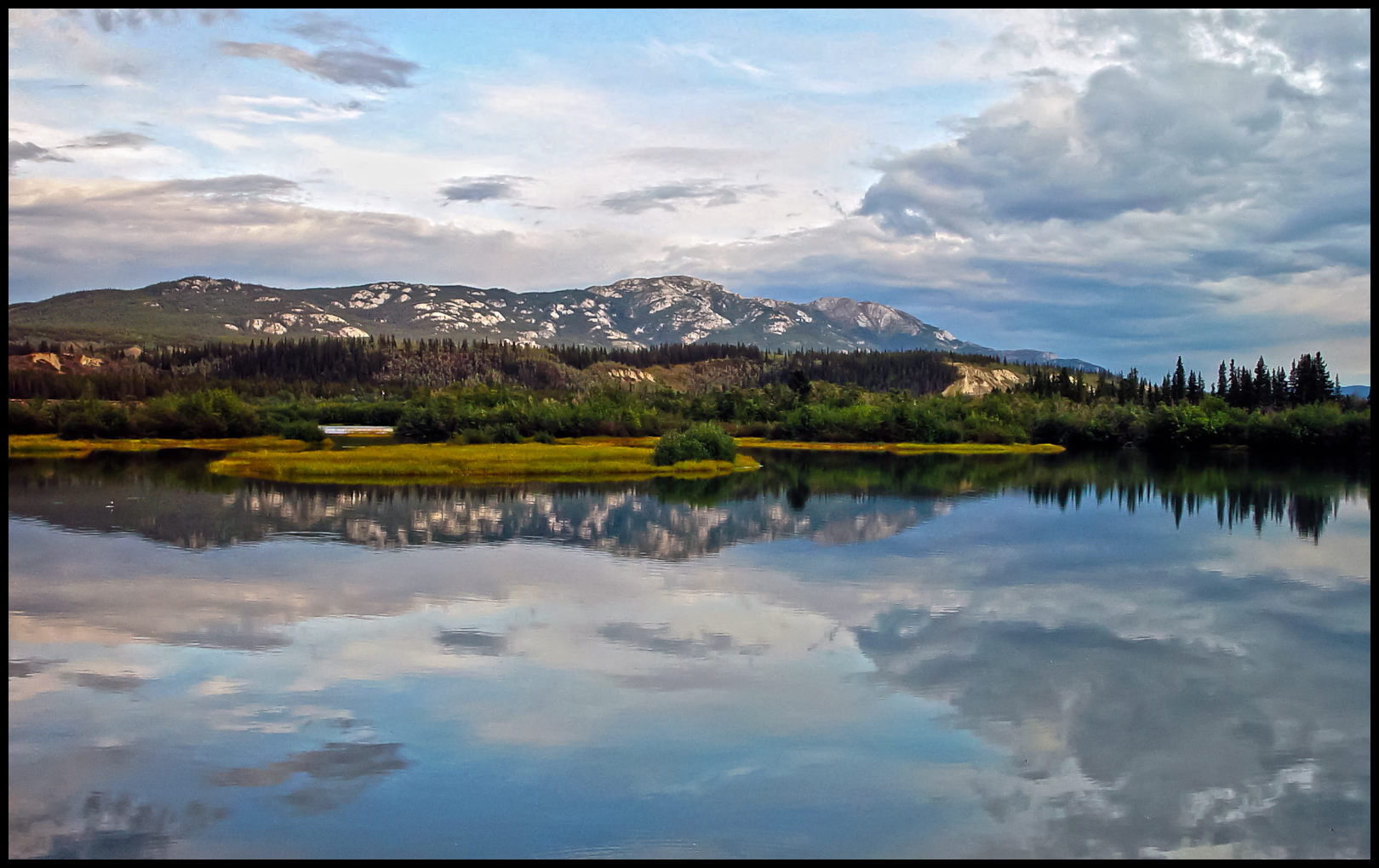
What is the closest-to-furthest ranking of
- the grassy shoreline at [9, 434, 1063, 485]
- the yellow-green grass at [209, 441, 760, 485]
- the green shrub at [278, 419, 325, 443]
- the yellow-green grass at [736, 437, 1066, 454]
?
the yellow-green grass at [209, 441, 760, 485], the grassy shoreline at [9, 434, 1063, 485], the green shrub at [278, 419, 325, 443], the yellow-green grass at [736, 437, 1066, 454]

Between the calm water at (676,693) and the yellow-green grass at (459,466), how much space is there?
1608 cm

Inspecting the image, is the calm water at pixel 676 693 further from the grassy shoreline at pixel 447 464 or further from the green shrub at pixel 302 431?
the green shrub at pixel 302 431

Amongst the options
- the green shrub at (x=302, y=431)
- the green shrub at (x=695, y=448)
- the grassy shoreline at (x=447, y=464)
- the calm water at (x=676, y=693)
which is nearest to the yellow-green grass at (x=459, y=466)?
the grassy shoreline at (x=447, y=464)

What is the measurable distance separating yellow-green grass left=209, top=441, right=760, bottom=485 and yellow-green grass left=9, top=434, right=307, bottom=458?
12.5 metres

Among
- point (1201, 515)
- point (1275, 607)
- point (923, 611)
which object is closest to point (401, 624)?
point (923, 611)

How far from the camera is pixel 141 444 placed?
2928 inches

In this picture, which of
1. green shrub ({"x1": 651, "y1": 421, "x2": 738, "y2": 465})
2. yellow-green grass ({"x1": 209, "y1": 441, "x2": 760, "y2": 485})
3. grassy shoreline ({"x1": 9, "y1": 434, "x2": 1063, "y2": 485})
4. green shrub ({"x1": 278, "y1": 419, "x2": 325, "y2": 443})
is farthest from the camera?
green shrub ({"x1": 278, "y1": 419, "x2": 325, "y2": 443})

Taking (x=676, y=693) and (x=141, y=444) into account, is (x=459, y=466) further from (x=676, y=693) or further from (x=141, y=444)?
(x=676, y=693)

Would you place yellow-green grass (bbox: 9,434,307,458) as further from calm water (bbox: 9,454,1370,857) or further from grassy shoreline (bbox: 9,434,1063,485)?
calm water (bbox: 9,454,1370,857)

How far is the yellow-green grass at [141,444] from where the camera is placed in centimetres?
7050

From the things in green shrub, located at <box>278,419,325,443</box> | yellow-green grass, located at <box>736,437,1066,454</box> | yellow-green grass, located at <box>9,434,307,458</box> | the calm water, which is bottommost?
the calm water

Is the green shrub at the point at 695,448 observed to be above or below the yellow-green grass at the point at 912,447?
above

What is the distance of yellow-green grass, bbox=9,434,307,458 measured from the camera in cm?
7050

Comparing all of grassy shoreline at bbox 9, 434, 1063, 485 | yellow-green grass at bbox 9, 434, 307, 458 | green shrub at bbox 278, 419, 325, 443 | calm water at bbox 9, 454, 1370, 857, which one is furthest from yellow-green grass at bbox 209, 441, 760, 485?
calm water at bbox 9, 454, 1370, 857
